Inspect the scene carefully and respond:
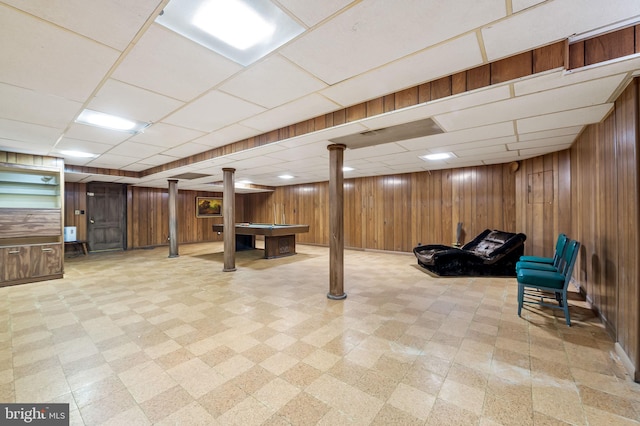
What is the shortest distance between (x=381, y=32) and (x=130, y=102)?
9.14 ft

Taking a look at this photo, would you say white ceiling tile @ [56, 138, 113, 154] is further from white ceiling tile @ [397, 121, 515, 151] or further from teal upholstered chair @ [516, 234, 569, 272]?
teal upholstered chair @ [516, 234, 569, 272]

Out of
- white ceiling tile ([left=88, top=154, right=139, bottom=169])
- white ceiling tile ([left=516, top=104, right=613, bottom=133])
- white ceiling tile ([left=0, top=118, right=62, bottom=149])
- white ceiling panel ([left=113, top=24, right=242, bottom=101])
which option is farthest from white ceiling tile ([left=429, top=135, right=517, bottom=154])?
white ceiling tile ([left=88, top=154, right=139, bottom=169])

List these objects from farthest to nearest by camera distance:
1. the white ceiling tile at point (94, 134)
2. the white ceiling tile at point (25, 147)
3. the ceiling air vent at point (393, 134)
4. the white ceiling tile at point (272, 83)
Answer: the white ceiling tile at point (25, 147), the white ceiling tile at point (94, 134), the ceiling air vent at point (393, 134), the white ceiling tile at point (272, 83)

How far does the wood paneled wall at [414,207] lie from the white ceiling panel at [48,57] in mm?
7616

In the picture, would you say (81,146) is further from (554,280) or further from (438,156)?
(554,280)

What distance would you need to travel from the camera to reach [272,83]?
8.33ft

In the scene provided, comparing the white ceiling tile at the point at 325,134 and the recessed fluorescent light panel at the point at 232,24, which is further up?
the recessed fluorescent light panel at the point at 232,24

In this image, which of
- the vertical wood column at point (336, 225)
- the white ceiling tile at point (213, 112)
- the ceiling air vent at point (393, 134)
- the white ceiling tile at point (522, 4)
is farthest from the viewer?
the vertical wood column at point (336, 225)

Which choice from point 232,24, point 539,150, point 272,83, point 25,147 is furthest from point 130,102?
point 539,150

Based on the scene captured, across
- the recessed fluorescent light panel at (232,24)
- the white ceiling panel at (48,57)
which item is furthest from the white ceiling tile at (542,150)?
the white ceiling panel at (48,57)

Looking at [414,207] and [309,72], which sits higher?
[309,72]

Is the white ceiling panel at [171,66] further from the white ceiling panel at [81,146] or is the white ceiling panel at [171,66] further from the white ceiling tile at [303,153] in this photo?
the white ceiling panel at [81,146]

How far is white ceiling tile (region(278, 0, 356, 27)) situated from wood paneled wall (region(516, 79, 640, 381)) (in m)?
2.62

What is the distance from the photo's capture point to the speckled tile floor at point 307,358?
182 cm
